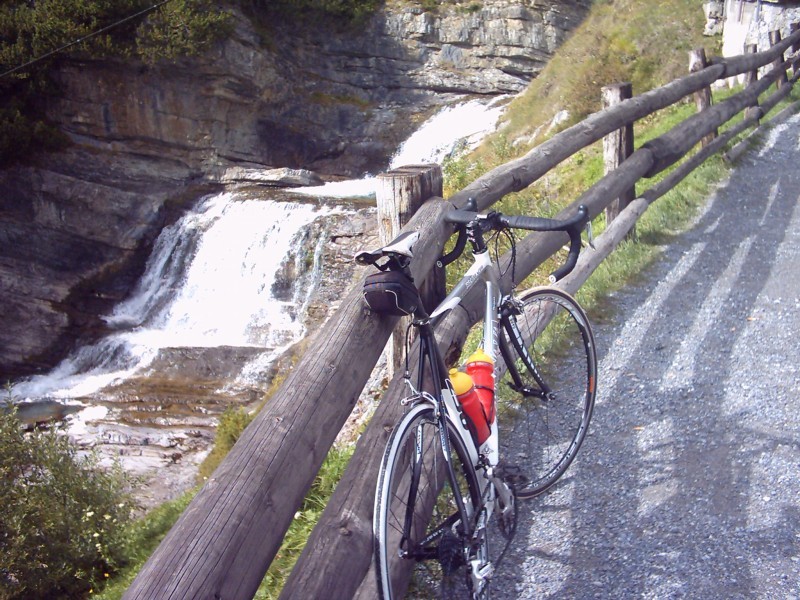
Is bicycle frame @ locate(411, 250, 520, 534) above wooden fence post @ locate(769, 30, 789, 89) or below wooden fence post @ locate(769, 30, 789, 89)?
below

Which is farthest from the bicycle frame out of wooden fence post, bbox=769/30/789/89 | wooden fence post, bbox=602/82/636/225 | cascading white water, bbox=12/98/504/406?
wooden fence post, bbox=769/30/789/89

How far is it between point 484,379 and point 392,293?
646mm

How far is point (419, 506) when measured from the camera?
8.06 feet

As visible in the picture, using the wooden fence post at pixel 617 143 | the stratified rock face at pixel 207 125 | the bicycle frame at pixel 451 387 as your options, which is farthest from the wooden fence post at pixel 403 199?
the stratified rock face at pixel 207 125

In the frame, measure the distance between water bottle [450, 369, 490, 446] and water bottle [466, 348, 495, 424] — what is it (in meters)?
0.04

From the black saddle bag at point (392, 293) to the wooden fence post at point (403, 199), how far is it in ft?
3.08

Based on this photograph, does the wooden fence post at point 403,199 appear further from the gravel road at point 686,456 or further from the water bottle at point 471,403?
the gravel road at point 686,456

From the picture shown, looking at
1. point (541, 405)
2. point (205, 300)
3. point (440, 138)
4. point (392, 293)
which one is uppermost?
point (392, 293)

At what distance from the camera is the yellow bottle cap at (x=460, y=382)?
8.23 feet

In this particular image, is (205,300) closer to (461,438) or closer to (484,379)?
(484,379)

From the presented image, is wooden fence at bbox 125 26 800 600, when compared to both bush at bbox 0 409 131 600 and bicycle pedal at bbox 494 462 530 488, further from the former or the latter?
bush at bbox 0 409 131 600

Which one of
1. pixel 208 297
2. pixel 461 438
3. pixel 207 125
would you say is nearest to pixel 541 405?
pixel 461 438

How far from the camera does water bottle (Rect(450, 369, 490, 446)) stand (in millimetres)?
2518

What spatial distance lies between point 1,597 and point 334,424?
17.7 ft
